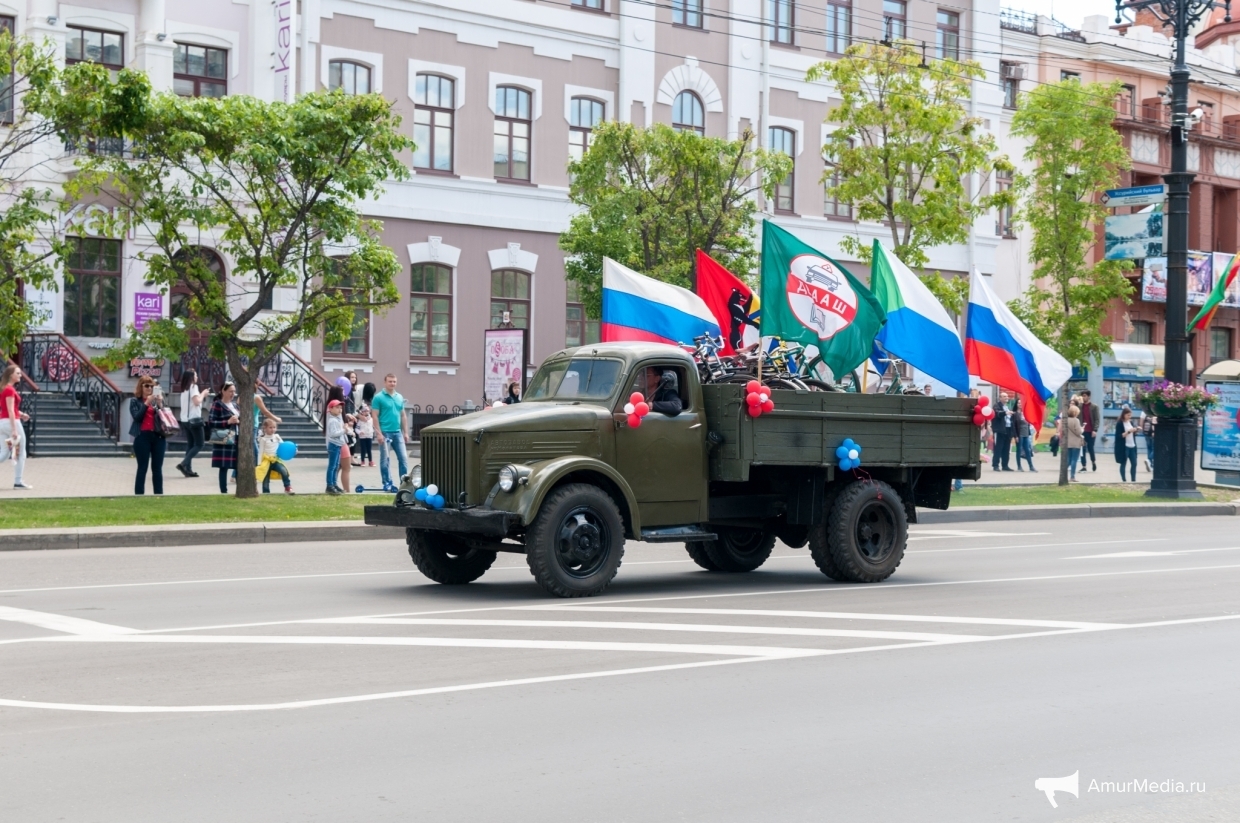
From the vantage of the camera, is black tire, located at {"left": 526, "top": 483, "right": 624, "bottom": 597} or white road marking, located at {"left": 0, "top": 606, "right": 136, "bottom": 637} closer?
white road marking, located at {"left": 0, "top": 606, "right": 136, "bottom": 637}

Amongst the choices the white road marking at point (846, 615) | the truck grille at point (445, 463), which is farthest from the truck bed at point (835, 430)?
the truck grille at point (445, 463)

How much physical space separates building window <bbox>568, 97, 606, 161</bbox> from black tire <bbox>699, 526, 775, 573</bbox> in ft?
79.1

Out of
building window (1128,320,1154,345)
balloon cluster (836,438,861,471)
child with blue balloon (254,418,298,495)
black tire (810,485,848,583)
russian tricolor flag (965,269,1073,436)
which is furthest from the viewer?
→ building window (1128,320,1154,345)

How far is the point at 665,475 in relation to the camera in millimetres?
13078

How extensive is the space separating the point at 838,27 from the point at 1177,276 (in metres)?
17.5

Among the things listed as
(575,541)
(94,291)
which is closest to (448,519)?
(575,541)

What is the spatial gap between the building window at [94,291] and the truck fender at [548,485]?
21.6 meters

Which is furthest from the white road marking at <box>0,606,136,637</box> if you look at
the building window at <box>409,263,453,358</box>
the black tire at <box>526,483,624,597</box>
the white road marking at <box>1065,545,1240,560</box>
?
the building window at <box>409,263,453,358</box>

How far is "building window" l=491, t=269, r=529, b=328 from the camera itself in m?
36.8

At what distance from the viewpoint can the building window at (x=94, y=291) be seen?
31125mm

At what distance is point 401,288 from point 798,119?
13.1m

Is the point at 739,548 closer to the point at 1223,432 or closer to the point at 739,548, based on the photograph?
the point at 739,548

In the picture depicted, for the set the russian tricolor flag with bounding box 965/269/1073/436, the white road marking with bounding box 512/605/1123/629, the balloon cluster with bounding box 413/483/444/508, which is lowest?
the white road marking with bounding box 512/605/1123/629

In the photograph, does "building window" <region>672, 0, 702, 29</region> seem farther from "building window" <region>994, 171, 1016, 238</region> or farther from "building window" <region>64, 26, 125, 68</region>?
"building window" <region>64, 26, 125, 68</region>
